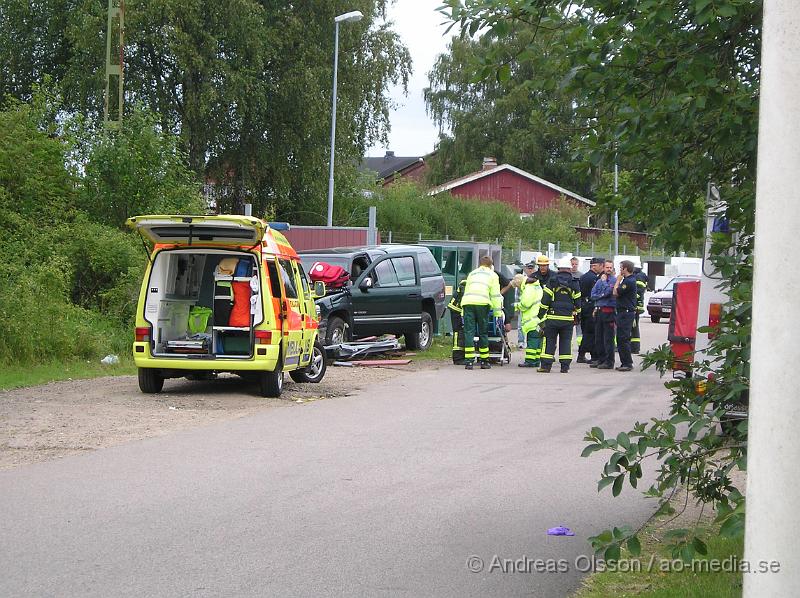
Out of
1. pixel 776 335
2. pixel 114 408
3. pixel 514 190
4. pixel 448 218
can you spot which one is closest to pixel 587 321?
pixel 114 408

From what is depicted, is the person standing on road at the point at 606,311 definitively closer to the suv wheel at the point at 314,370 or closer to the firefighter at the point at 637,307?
the firefighter at the point at 637,307

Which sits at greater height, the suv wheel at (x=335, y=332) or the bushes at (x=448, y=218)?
the bushes at (x=448, y=218)

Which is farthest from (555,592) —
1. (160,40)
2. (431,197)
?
(431,197)

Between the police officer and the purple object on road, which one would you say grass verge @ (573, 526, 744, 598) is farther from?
the police officer

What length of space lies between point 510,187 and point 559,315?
51685 mm

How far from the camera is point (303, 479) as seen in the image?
356 inches

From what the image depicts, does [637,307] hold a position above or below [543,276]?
below

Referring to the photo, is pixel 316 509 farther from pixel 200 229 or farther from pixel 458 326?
pixel 458 326

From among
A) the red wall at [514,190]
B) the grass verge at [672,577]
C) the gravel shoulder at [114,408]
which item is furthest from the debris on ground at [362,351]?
the red wall at [514,190]

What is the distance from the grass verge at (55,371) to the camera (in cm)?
1539

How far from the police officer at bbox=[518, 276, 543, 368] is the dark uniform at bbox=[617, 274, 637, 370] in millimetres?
1398

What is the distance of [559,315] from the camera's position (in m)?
19.1

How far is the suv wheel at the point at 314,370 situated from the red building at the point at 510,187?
52.1m

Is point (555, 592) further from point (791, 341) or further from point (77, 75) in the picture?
point (77, 75)
